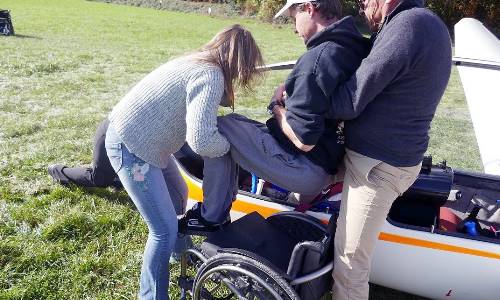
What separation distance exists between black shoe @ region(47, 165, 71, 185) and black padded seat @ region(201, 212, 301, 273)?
7.60ft

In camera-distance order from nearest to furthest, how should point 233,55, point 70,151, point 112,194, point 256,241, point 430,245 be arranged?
point 233,55
point 256,241
point 430,245
point 112,194
point 70,151

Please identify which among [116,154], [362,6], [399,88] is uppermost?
[362,6]

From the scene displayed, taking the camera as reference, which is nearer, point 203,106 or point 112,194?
point 203,106

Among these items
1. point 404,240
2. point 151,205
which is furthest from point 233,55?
point 404,240

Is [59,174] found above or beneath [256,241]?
beneath

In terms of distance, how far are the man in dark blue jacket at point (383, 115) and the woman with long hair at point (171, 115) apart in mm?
542

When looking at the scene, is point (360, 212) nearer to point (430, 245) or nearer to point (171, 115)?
point (430, 245)

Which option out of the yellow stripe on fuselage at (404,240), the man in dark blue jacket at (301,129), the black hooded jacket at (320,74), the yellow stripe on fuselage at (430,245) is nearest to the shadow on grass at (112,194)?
the yellow stripe on fuselage at (404,240)

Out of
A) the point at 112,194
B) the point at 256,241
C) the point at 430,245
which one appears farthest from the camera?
the point at 112,194

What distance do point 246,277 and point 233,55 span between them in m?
1.14

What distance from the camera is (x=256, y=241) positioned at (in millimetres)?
2582

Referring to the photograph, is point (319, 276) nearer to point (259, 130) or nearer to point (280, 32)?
point (259, 130)

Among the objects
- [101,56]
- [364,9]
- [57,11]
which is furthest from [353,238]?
[57,11]

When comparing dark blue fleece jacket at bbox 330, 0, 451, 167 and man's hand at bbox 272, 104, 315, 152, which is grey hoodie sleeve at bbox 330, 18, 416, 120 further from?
man's hand at bbox 272, 104, 315, 152
